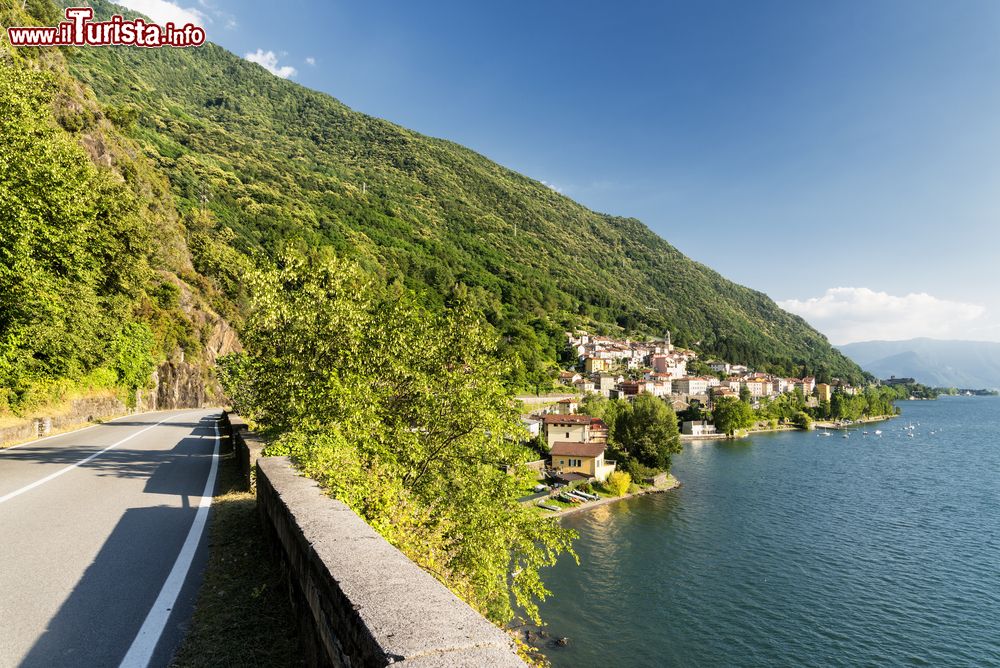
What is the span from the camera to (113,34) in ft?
112

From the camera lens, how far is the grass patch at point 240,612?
4.59 meters

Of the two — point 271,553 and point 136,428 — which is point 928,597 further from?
point 136,428

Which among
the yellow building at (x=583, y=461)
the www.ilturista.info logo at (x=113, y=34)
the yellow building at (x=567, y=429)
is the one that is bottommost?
the yellow building at (x=583, y=461)

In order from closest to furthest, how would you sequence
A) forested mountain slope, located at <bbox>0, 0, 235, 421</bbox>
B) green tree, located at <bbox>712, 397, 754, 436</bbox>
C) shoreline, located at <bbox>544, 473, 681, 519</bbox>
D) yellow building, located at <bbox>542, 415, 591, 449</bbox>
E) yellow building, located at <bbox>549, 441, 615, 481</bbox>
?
1. forested mountain slope, located at <bbox>0, 0, 235, 421</bbox>
2. shoreline, located at <bbox>544, 473, 681, 519</bbox>
3. yellow building, located at <bbox>549, 441, 615, 481</bbox>
4. yellow building, located at <bbox>542, 415, 591, 449</bbox>
5. green tree, located at <bbox>712, 397, 754, 436</bbox>

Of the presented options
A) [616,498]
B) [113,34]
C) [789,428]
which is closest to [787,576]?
[616,498]

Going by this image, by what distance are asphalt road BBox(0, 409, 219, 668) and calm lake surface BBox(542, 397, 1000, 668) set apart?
76.5 feet

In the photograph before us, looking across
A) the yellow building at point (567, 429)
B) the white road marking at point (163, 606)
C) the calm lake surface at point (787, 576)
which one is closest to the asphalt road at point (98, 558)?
the white road marking at point (163, 606)

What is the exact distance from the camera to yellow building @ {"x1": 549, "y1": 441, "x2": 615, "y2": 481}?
64.2m

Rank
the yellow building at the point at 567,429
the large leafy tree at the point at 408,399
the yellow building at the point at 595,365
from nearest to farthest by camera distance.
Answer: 1. the large leafy tree at the point at 408,399
2. the yellow building at the point at 567,429
3. the yellow building at the point at 595,365

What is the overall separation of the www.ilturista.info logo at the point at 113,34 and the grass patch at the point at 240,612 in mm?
35866

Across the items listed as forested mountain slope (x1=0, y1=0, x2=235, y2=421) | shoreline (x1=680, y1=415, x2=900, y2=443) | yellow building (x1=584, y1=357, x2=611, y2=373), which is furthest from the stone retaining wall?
yellow building (x1=584, y1=357, x2=611, y2=373)

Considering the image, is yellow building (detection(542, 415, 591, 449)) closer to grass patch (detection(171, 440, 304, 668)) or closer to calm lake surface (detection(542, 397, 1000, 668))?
calm lake surface (detection(542, 397, 1000, 668))

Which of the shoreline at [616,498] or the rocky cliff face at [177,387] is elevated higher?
the rocky cliff face at [177,387]

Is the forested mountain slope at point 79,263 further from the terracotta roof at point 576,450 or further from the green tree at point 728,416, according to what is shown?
the green tree at point 728,416
